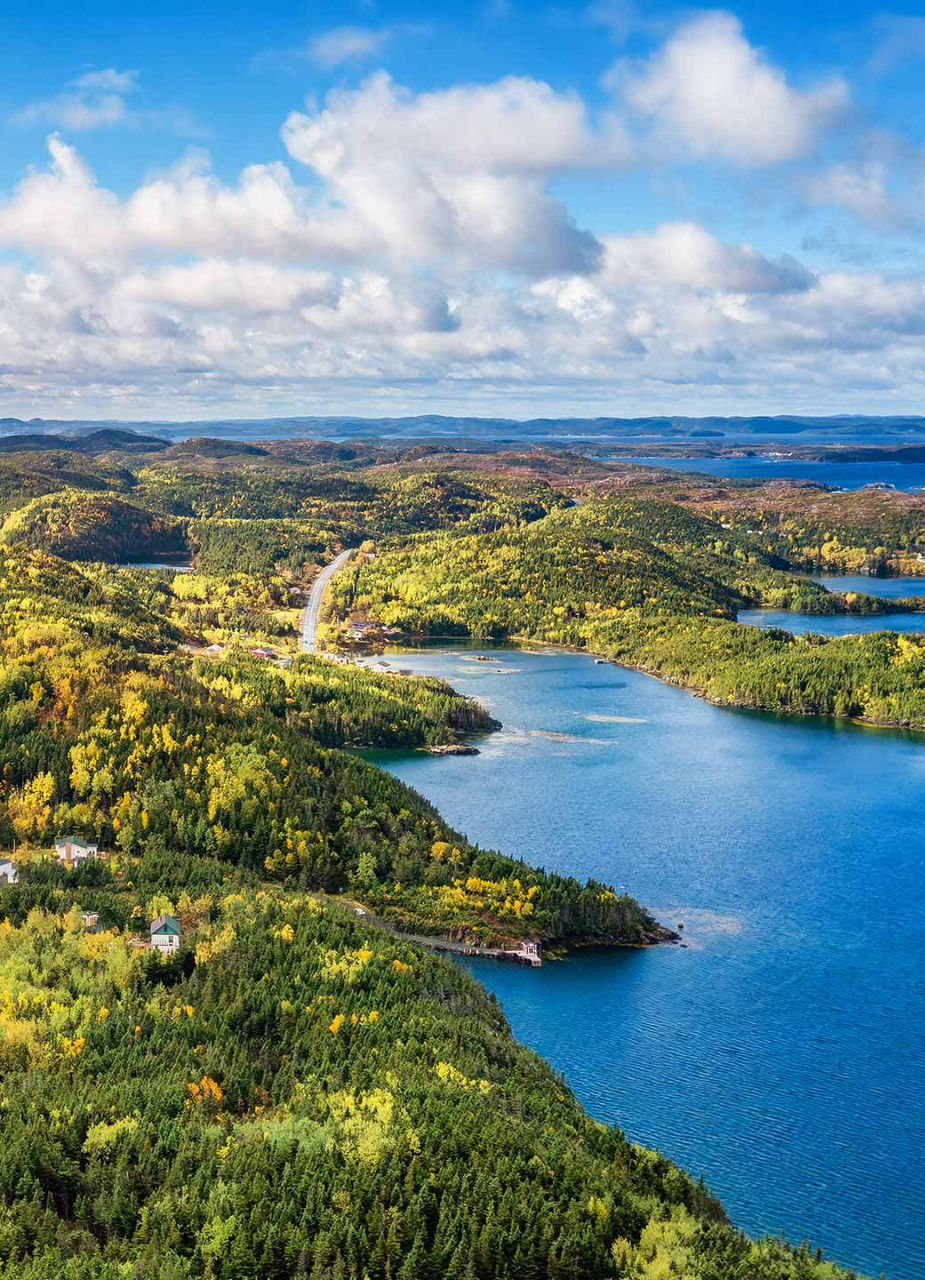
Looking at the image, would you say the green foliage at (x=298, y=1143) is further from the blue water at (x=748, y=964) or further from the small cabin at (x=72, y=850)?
the small cabin at (x=72, y=850)

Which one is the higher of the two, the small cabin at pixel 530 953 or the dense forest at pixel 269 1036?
the dense forest at pixel 269 1036

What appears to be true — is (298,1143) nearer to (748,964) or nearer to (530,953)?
(530,953)

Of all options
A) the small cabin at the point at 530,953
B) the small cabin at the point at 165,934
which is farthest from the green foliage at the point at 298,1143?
the small cabin at the point at 530,953

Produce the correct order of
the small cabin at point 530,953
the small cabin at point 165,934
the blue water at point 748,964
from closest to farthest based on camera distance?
the blue water at point 748,964, the small cabin at point 165,934, the small cabin at point 530,953

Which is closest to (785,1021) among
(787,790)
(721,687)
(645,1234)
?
(645,1234)

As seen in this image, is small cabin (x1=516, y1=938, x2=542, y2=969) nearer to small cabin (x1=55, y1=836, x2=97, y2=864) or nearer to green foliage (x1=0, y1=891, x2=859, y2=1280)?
green foliage (x1=0, y1=891, x2=859, y2=1280)

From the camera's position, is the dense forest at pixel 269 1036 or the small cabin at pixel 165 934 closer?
the dense forest at pixel 269 1036

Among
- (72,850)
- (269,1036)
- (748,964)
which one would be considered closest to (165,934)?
(269,1036)
